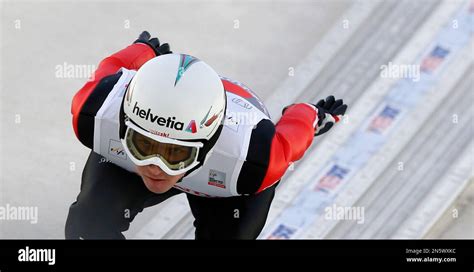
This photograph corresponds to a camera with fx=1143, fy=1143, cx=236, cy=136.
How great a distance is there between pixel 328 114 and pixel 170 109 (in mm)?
1099

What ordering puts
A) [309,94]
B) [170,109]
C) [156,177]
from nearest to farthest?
[170,109], [156,177], [309,94]

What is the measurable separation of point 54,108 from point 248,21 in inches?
69.8

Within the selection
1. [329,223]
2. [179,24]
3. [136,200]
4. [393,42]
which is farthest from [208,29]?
[136,200]

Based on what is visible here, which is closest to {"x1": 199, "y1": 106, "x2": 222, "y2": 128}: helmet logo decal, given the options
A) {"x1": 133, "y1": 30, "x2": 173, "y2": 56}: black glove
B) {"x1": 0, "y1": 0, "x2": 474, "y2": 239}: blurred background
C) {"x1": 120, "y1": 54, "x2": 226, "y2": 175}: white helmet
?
{"x1": 120, "y1": 54, "x2": 226, "y2": 175}: white helmet

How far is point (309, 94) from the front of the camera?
8250 millimetres

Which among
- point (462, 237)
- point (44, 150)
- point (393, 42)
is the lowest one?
point (462, 237)

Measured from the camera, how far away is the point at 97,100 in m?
4.13

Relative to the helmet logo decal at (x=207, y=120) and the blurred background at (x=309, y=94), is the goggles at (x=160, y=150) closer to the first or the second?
the helmet logo decal at (x=207, y=120)

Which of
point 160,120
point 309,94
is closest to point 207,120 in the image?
point 160,120

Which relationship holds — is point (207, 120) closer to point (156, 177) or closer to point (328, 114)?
point (156, 177)

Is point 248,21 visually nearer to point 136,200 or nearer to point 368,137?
point 368,137

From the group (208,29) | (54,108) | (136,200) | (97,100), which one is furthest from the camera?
(208,29)

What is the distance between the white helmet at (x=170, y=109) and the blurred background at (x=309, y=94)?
2.84m

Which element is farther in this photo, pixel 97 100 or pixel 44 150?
pixel 44 150
